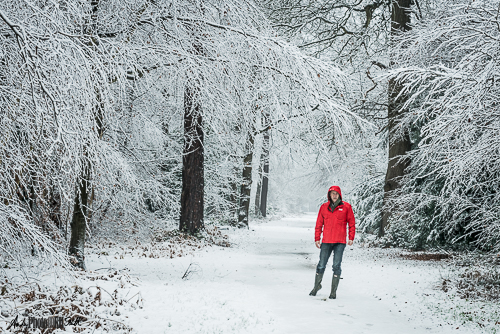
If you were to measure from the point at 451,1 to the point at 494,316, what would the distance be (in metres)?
6.26

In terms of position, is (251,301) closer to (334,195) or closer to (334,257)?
(334,257)

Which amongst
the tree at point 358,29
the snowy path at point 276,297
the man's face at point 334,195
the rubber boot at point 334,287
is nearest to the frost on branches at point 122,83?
the man's face at point 334,195

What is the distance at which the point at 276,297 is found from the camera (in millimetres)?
6836

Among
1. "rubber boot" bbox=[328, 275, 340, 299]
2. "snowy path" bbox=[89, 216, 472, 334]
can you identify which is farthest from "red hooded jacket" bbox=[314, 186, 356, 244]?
"snowy path" bbox=[89, 216, 472, 334]

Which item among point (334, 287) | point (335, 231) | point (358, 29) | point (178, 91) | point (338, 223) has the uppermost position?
point (358, 29)

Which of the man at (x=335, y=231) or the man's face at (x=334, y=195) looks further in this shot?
the man's face at (x=334, y=195)

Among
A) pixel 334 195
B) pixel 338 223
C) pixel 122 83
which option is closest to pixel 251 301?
pixel 338 223

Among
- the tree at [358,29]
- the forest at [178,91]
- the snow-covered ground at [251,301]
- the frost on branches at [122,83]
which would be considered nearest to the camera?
the forest at [178,91]

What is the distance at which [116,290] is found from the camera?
591 cm

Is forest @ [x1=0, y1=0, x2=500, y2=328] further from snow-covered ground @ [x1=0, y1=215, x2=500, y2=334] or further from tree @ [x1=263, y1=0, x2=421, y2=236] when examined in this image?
tree @ [x1=263, y1=0, x2=421, y2=236]

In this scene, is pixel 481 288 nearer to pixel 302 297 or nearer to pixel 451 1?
pixel 302 297

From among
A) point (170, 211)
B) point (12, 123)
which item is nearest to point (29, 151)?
point (12, 123)

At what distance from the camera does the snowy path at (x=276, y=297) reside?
5.31m

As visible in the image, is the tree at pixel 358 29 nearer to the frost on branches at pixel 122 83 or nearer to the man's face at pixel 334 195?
the man's face at pixel 334 195
